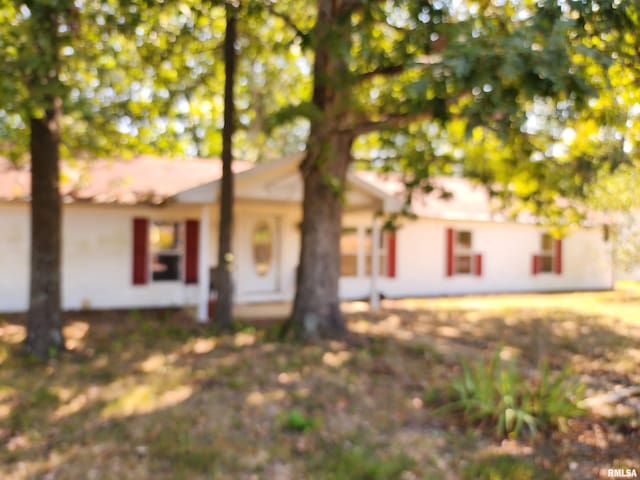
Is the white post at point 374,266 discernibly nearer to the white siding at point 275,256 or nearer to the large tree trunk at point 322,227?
the white siding at point 275,256

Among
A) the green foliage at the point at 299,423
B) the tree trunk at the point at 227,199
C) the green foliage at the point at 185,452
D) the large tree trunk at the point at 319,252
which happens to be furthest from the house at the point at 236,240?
the green foliage at the point at 185,452

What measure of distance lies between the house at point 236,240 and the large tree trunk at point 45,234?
2.72m

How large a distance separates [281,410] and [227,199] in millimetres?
4548

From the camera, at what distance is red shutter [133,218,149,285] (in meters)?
11.4

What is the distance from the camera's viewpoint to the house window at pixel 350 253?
1412cm

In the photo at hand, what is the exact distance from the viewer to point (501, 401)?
4.70 metres

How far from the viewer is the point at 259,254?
12781 millimetres

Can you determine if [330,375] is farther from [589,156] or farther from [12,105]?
[589,156]

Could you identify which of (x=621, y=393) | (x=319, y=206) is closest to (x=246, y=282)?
(x=319, y=206)

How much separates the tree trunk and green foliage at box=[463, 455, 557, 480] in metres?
5.56

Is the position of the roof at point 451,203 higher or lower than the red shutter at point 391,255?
higher

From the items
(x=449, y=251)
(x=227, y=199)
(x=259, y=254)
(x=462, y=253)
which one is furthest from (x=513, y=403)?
(x=462, y=253)

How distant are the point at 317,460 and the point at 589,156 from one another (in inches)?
245

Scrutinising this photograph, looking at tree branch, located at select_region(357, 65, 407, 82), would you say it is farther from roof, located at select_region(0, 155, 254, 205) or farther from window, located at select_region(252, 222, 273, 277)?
window, located at select_region(252, 222, 273, 277)
